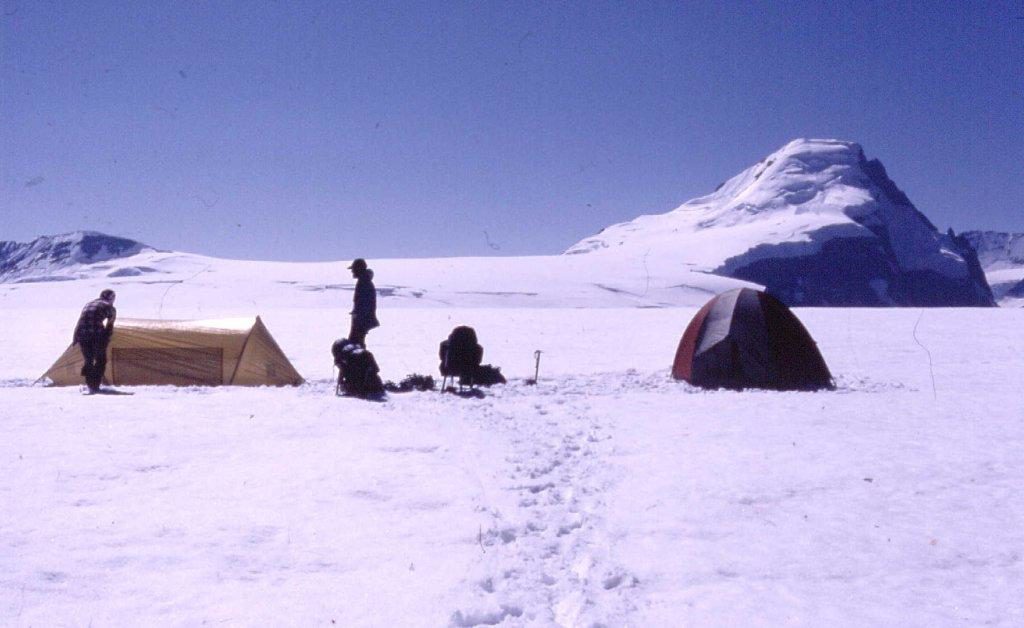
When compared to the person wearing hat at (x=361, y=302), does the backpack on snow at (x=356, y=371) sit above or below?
below

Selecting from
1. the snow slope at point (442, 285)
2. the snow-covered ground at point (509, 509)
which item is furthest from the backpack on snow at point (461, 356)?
the snow slope at point (442, 285)

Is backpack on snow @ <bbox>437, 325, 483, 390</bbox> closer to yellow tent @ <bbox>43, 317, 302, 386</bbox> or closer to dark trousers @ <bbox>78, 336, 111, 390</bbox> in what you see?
yellow tent @ <bbox>43, 317, 302, 386</bbox>

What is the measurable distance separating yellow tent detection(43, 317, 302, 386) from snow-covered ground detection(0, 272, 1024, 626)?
1.19 metres

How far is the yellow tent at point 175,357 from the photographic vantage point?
15.2 metres

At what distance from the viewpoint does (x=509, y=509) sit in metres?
7.13

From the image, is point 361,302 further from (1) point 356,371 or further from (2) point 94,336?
(2) point 94,336

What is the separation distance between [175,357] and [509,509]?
1066 cm

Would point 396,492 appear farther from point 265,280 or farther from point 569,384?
point 265,280

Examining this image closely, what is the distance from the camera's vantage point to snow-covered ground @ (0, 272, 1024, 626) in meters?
5.12

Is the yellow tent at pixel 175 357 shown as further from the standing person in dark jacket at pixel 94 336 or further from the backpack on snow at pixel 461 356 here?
the backpack on snow at pixel 461 356

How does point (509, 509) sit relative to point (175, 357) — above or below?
below

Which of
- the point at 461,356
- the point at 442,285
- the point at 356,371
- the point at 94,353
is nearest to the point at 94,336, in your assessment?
the point at 94,353

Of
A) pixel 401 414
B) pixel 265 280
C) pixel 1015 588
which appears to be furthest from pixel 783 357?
pixel 265 280

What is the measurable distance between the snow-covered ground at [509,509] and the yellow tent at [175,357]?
119 centimetres
